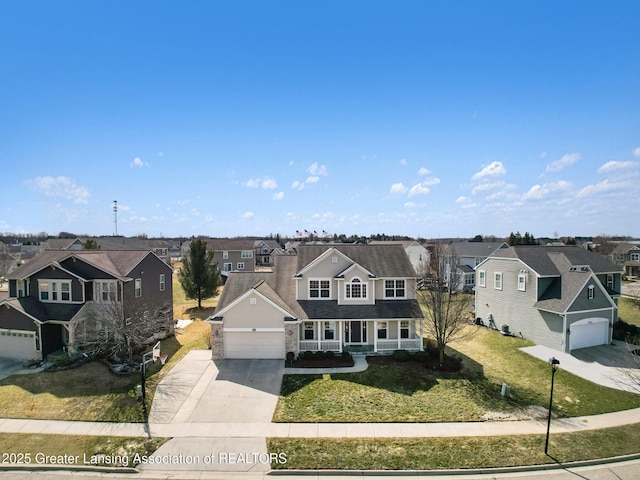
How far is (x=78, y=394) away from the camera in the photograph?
18.8m

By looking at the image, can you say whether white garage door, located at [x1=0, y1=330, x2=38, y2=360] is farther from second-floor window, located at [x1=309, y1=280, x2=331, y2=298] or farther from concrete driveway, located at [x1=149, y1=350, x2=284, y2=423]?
second-floor window, located at [x1=309, y1=280, x2=331, y2=298]

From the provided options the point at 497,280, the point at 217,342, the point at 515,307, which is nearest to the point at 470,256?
the point at 497,280

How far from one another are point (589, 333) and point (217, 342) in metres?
27.9

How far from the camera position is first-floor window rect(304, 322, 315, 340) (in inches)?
1000

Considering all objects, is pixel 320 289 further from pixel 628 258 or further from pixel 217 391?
pixel 628 258

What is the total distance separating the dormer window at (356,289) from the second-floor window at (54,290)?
20399mm

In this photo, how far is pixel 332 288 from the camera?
1032 inches

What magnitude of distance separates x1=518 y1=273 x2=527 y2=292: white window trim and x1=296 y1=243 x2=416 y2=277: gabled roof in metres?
9.81

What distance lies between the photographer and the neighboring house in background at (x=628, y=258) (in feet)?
224

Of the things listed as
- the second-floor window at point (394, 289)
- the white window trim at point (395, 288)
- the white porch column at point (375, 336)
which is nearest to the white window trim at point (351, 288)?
the white window trim at point (395, 288)

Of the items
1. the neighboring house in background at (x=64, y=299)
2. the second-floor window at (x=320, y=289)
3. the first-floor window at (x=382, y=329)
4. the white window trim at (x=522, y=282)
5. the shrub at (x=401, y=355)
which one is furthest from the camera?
the white window trim at (x=522, y=282)

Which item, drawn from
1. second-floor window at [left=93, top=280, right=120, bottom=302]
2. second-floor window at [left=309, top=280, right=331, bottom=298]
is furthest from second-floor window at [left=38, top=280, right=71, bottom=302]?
second-floor window at [left=309, top=280, right=331, bottom=298]

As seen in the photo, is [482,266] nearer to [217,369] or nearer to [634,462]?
[634,462]

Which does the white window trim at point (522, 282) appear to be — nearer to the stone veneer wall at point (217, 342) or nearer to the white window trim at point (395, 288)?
the white window trim at point (395, 288)
